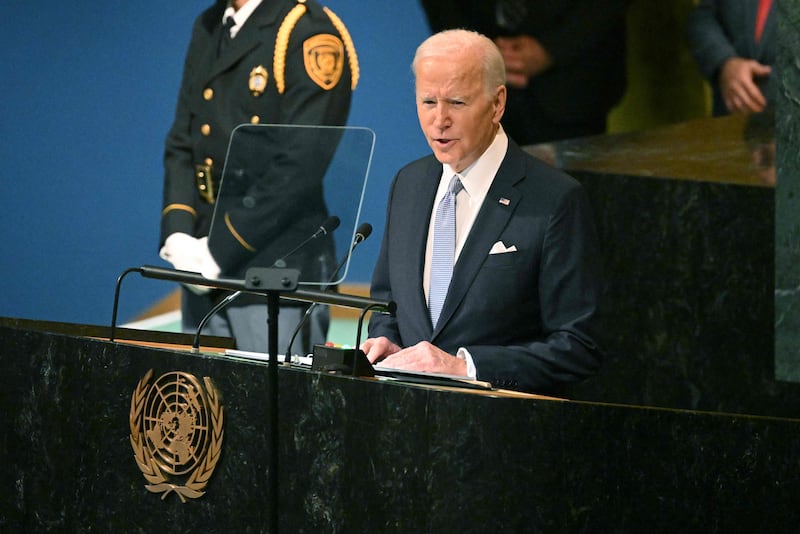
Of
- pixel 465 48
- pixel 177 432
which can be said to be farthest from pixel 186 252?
pixel 177 432

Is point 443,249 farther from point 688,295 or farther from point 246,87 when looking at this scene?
point 688,295

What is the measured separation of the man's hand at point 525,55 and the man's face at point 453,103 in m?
2.26

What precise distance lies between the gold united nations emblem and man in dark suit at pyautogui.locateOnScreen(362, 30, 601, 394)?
0.56 m

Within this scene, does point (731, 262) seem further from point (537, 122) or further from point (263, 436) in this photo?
point (263, 436)

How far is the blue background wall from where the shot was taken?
5.65 meters

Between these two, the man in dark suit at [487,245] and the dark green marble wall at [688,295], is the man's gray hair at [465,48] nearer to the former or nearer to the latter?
the man in dark suit at [487,245]

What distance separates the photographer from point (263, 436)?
2566mm

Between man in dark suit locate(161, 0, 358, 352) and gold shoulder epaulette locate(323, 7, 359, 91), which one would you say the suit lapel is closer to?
man in dark suit locate(161, 0, 358, 352)

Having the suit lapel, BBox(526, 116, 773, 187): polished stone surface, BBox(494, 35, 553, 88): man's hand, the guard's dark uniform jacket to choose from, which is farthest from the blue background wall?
the suit lapel

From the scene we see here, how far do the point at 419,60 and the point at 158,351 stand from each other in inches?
42.4

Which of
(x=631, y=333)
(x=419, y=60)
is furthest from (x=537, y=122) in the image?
(x=419, y=60)

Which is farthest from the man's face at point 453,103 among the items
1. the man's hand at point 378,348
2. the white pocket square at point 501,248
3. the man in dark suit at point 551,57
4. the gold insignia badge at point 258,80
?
the man in dark suit at point 551,57

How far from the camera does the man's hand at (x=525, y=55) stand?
5566mm

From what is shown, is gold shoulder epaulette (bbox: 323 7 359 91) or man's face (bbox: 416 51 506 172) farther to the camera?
gold shoulder epaulette (bbox: 323 7 359 91)
